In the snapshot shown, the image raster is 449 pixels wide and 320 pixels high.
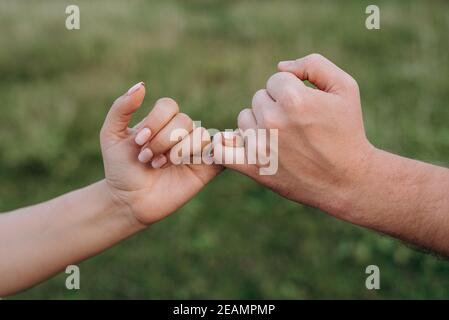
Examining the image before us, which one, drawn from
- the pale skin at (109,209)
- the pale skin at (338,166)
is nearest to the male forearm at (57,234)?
the pale skin at (109,209)

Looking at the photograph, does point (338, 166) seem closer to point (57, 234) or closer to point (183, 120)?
point (183, 120)

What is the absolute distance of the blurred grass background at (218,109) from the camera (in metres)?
4.05

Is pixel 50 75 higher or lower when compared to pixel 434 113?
higher

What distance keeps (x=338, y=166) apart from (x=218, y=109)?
397 centimetres

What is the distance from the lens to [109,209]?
102 inches

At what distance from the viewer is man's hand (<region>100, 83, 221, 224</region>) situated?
2387 millimetres

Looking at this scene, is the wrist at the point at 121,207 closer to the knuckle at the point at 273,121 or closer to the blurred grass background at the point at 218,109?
the knuckle at the point at 273,121

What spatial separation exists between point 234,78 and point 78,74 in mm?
2016

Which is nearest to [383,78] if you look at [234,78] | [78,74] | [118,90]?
[234,78]

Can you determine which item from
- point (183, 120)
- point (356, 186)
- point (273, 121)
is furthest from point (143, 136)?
point (356, 186)

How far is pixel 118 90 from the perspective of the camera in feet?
22.1

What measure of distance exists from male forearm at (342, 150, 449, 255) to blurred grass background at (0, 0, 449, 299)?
1608mm

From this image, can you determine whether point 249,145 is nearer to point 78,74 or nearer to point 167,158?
point 167,158
